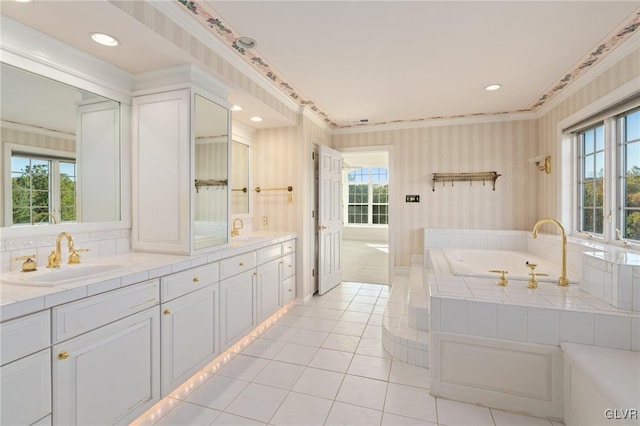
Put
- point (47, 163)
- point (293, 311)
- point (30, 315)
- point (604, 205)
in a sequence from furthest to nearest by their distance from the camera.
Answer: point (293, 311)
point (604, 205)
point (47, 163)
point (30, 315)

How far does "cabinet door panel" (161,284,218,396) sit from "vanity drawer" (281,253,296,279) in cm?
120

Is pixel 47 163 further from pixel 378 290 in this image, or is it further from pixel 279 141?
pixel 378 290

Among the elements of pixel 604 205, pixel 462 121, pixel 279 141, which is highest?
pixel 462 121

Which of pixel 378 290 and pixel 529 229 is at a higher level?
pixel 529 229

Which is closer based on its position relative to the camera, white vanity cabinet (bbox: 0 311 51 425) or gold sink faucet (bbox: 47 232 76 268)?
white vanity cabinet (bbox: 0 311 51 425)

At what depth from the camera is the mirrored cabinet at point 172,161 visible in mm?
2146

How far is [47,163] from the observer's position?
1831mm

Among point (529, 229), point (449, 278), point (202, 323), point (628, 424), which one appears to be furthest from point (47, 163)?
point (529, 229)

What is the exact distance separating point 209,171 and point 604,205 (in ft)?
11.6

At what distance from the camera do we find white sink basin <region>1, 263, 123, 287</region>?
139 centimetres

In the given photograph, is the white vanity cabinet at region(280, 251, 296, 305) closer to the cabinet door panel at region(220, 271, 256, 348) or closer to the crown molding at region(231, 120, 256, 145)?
the cabinet door panel at region(220, 271, 256, 348)

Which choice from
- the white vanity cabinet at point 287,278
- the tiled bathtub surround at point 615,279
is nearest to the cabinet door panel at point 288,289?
the white vanity cabinet at point 287,278

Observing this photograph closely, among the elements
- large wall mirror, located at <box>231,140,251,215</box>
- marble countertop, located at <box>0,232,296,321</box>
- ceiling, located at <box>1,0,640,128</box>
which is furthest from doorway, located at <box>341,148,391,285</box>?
marble countertop, located at <box>0,232,296,321</box>

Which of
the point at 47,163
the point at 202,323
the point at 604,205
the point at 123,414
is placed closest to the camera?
the point at 123,414
